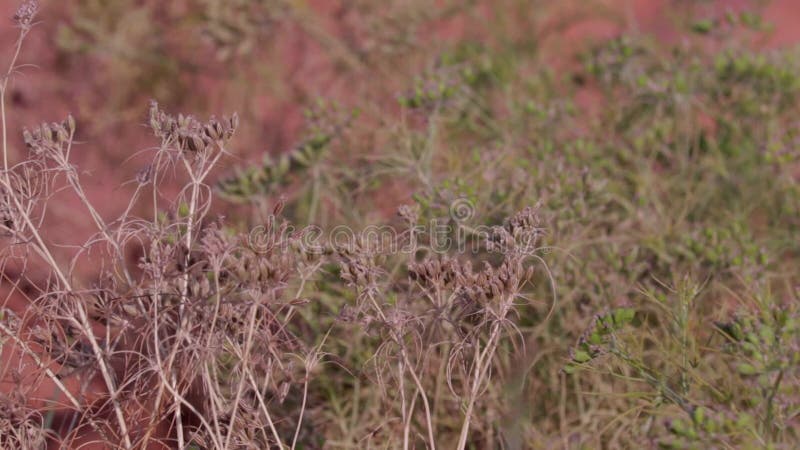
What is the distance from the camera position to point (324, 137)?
8.08ft

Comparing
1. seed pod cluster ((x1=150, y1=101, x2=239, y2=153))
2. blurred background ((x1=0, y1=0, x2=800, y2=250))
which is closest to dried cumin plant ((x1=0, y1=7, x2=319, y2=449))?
seed pod cluster ((x1=150, y1=101, x2=239, y2=153))

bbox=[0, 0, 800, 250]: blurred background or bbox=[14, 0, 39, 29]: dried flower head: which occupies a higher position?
bbox=[14, 0, 39, 29]: dried flower head

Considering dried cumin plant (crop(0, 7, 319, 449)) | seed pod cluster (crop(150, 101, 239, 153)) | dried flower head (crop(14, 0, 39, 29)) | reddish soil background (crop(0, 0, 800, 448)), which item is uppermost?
dried flower head (crop(14, 0, 39, 29))

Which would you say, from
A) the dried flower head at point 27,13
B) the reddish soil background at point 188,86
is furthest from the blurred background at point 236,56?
the dried flower head at point 27,13

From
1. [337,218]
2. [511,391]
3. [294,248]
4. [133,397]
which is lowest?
[511,391]

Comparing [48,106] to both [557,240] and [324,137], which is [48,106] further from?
[557,240]

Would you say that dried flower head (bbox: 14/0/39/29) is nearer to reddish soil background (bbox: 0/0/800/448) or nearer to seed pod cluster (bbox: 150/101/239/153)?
seed pod cluster (bbox: 150/101/239/153)

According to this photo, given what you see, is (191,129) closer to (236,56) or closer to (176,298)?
(176,298)

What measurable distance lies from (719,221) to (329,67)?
168 cm

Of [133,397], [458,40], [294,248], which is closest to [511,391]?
[294,248]

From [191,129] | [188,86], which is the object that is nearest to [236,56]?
[188,86]

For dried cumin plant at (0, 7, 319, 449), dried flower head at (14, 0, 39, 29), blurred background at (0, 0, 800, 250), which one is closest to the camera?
dried cumin plant at (0, 7, 319, 449)

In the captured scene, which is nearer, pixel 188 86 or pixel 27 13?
pixel 27 13

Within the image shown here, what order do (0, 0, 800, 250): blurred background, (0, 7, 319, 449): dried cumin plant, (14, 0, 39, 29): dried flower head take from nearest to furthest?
(0, 7, 319, 449): dried cumin plant
(14, 0, 39, 29): dried flower head
(0, 0, 800, 250): blurred background
